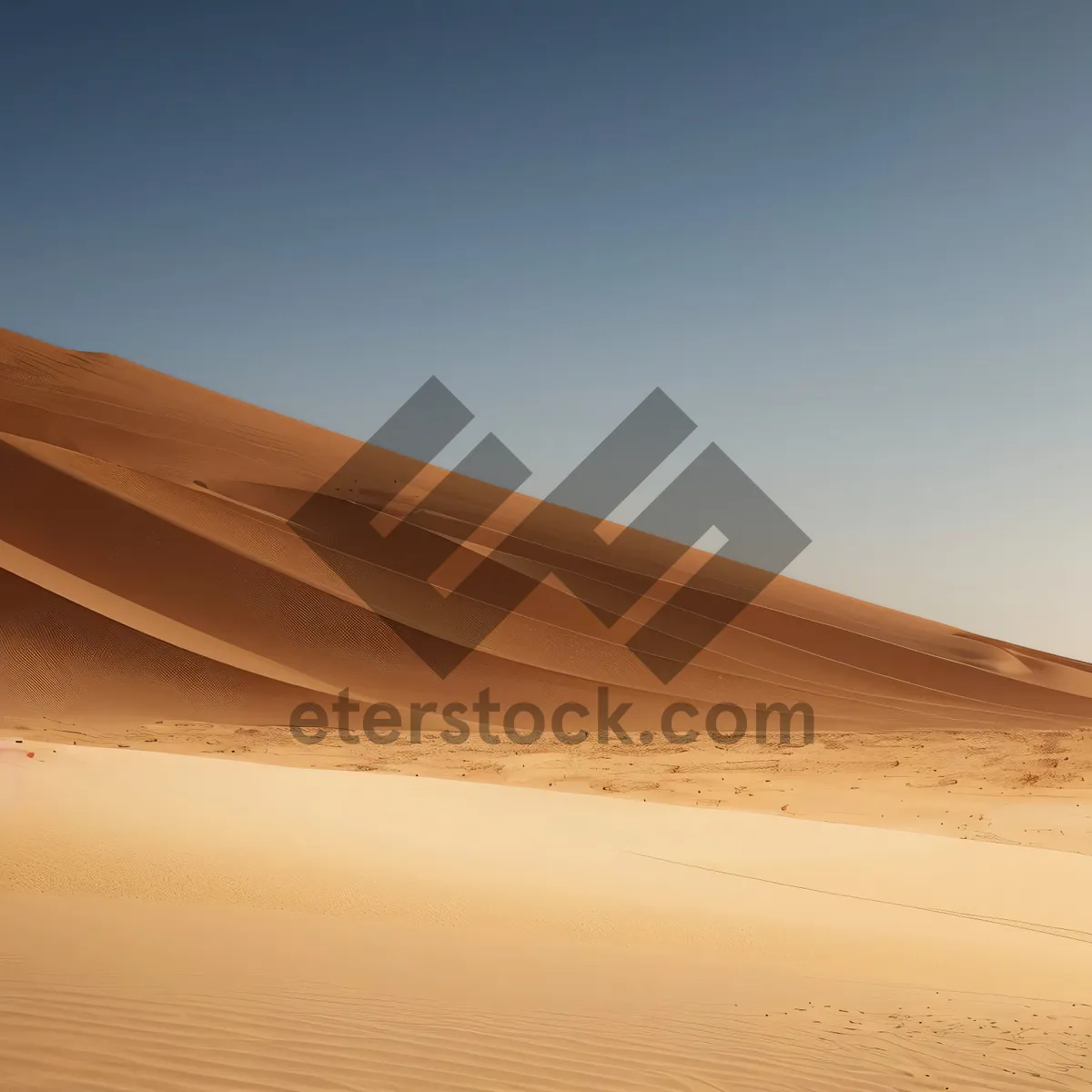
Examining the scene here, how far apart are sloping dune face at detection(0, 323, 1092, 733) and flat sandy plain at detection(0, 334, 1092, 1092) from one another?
263mm

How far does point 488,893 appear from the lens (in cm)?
769

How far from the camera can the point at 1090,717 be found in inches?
1375

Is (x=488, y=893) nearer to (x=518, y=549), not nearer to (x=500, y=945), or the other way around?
(x=500, y=945)

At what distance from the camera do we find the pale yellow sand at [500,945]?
403 cm

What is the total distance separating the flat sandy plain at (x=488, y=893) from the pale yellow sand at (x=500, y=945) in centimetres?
3

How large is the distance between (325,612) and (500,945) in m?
25.2

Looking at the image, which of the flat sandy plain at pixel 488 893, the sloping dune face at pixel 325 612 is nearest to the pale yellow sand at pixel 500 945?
the flat sandy plain at pixel 488 893

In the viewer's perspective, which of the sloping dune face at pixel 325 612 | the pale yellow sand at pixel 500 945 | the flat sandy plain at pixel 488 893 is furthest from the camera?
the sloping dune face at pixel 325 612

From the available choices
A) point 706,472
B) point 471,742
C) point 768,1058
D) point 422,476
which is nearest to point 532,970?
point 768,1058

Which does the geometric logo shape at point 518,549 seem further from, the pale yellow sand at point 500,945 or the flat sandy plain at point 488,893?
the pale yellow sand at point 500,945

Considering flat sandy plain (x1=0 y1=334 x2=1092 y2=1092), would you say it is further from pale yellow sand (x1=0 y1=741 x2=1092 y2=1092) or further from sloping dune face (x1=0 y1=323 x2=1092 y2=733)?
sloping dune face (x1=0 y1=323 x2=1092 y2=733)

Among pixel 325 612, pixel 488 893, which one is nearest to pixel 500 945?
pixel 488 893

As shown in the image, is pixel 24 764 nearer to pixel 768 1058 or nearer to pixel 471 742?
pixel 768 1058

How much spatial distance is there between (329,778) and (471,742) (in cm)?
995
